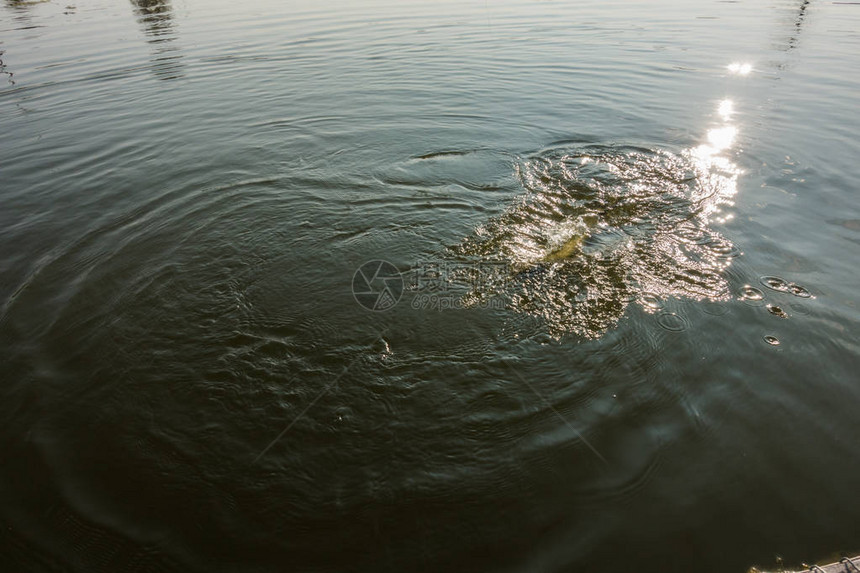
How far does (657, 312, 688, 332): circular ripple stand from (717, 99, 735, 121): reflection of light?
290 inches

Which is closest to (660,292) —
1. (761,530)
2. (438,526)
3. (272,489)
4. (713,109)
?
(761,530)

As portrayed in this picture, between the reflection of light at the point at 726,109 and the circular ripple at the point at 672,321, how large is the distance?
736cm

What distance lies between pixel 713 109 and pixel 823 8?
67.8ft

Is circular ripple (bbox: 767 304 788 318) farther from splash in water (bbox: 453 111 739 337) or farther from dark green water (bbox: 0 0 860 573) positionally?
splash in water (bbox: 453 111 739 337)

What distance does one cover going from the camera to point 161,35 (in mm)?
19719

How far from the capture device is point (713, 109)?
401 inches

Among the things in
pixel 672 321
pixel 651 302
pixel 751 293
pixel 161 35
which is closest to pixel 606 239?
pixel 651 302

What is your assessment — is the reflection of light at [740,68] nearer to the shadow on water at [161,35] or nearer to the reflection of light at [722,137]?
the reflection of light at [722,137]

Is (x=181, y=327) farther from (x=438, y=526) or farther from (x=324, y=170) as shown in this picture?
(x=324, y=170)

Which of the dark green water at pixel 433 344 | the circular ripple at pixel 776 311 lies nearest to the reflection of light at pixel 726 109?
the dark green water at pixel 433 344

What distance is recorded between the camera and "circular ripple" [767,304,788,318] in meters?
4.35

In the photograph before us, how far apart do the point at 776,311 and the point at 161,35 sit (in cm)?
2374

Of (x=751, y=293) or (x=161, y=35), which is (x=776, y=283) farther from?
(x=161, y=35)

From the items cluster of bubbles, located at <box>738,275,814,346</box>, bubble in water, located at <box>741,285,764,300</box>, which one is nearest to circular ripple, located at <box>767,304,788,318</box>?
cluster of bubbles, located at <box>738,275,814,346</box>
